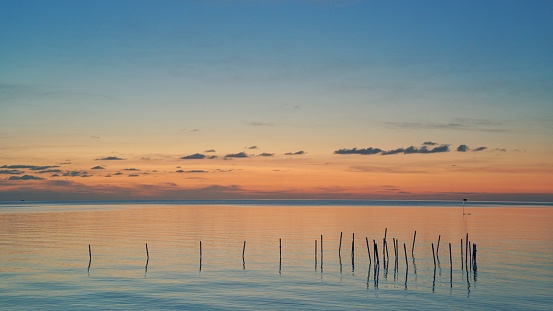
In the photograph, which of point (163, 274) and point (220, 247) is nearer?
point (163, 274)

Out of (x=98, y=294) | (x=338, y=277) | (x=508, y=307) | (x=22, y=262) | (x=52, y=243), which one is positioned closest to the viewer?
(x=508, y=307)

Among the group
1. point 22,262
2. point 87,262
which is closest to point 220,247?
point 87,262

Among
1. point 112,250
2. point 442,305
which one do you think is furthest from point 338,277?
point 112,250

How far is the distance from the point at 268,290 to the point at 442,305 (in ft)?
40.4

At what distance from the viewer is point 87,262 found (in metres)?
51.4

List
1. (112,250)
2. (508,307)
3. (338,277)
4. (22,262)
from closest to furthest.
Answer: (508,307) < (338,277) < (22,262) < (112,250)

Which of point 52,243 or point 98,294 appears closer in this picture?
point 98,294

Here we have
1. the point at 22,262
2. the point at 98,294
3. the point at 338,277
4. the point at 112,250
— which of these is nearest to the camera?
the point at 98,294

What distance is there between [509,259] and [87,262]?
1678 inches

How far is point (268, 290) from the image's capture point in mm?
38750

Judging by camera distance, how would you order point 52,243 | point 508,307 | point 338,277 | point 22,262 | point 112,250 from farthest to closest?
point 52,243 → point 112,250 → point 22,262 → point 338,277 → point 508,307

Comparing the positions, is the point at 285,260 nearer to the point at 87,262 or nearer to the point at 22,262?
the point at 87,262

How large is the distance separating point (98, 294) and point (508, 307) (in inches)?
1095

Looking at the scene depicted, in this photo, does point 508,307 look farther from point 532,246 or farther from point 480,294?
point 532,246
